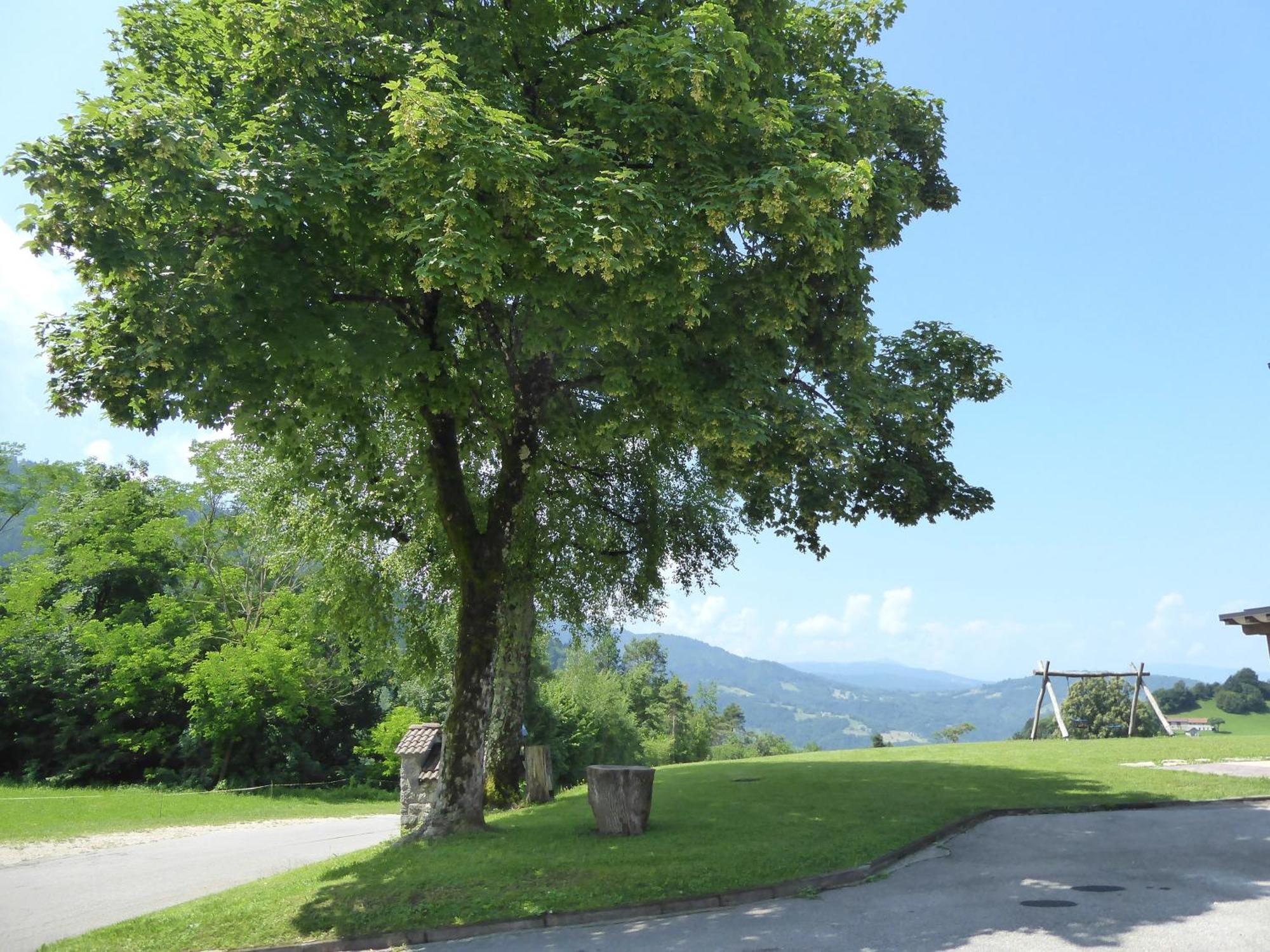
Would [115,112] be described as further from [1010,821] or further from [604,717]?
[604,717]

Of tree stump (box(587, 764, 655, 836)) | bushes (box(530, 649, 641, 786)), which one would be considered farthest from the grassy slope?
bushes (box(530, 649, 641, 786))

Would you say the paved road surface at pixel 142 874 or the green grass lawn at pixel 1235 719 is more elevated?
the paved road surface at pixel 142 874

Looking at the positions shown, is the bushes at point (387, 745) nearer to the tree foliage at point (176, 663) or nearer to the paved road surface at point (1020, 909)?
the tree foliage at point (176, 663)

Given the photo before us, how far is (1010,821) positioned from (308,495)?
15.9 metres

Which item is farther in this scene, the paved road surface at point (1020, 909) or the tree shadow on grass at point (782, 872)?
the tree shadow on grass at point (782, 872)

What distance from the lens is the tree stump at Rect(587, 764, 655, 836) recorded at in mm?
14242

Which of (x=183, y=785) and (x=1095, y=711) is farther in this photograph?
(x=1095, y=711)

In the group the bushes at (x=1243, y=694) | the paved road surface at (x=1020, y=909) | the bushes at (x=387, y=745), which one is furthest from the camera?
the bushes at (x=1243, y=694)

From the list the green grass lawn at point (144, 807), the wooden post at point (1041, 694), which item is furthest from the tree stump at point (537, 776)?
the wooden post at point (1041, 694)

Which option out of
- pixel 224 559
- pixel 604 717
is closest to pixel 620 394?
pixel 604 717

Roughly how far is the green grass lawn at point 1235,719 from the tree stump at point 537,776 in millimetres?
79257

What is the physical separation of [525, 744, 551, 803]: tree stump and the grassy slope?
0.71 m

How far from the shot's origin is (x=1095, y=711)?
89.5 m

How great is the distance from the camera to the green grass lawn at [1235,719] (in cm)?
8279
